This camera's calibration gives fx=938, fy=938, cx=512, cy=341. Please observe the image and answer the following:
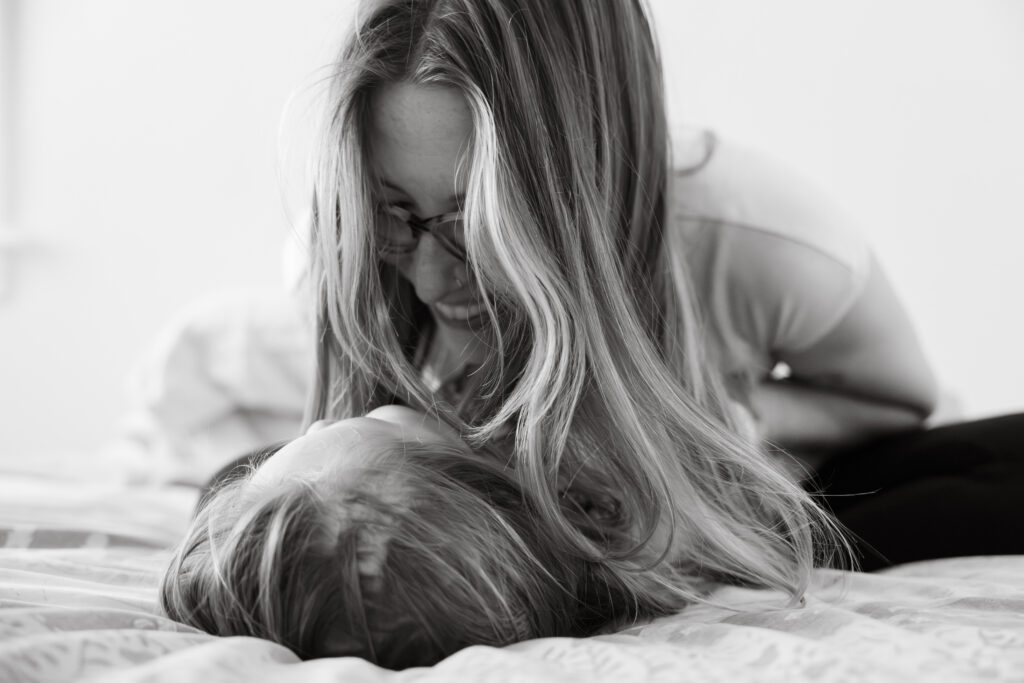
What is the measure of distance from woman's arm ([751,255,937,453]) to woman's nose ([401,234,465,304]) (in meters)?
0.54

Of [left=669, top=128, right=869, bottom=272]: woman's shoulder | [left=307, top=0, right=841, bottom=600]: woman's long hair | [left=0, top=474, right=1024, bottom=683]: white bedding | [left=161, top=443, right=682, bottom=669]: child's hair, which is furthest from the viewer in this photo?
[left=669, top=128, right=869, bottom=272]: woman's shoulder

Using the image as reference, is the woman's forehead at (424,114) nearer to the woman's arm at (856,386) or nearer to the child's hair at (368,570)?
the child's hair at (368,570)

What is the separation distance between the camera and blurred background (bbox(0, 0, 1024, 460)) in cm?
239

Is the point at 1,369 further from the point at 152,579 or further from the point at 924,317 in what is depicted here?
the point at 924,317

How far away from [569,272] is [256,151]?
202 cm

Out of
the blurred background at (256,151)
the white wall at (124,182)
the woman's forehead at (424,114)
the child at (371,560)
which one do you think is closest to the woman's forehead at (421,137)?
the woman's forehead at (424,114)

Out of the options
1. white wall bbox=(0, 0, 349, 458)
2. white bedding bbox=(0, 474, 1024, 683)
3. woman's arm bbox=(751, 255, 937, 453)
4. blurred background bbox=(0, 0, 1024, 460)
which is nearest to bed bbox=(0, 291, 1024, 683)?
white bedding bbox=(0, 474, 1024, 683)

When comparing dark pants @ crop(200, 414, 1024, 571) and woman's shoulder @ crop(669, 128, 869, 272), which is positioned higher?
woman's shoulder @ crop(669, 128, 869, 272)

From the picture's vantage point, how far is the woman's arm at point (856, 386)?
121 cm

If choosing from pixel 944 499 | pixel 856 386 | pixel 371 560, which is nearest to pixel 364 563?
pixel 371 560

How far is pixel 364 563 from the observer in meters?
0.66

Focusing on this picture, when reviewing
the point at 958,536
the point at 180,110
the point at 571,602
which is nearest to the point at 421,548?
the point at 571,602

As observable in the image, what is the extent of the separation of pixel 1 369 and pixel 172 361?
129cm

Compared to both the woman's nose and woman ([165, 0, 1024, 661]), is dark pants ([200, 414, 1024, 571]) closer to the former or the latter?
woman ([165, 0, 1024, 661])
